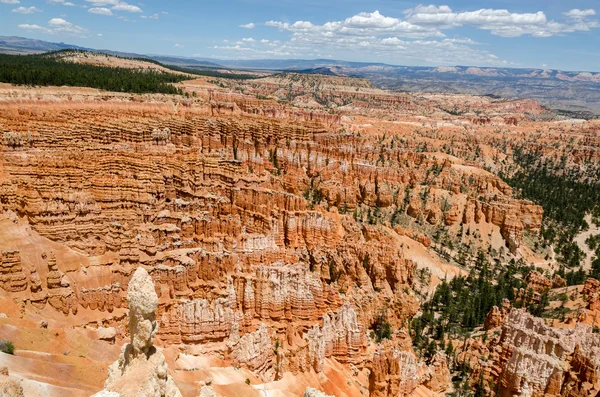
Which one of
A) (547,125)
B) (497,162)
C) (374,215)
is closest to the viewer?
(374,215)

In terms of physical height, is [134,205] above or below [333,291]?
above

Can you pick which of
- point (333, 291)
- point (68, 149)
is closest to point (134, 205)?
point (68, 149)

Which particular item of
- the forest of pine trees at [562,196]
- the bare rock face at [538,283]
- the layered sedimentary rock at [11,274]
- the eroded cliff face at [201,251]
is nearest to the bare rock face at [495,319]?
the eroded cliff face at [201,251]

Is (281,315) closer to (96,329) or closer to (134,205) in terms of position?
(96,329)

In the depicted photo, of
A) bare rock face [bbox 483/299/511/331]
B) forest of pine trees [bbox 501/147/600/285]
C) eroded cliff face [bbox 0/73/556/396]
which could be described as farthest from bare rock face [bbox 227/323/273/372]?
forest of pine trees [bbox 501/147/600/285]

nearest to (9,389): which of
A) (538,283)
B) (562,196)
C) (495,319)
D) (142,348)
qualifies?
(142,348)

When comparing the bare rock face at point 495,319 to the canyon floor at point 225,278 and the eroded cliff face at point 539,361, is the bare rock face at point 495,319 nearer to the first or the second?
the canyon floor at point 225,278

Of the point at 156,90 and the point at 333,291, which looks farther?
the point at 156,90
